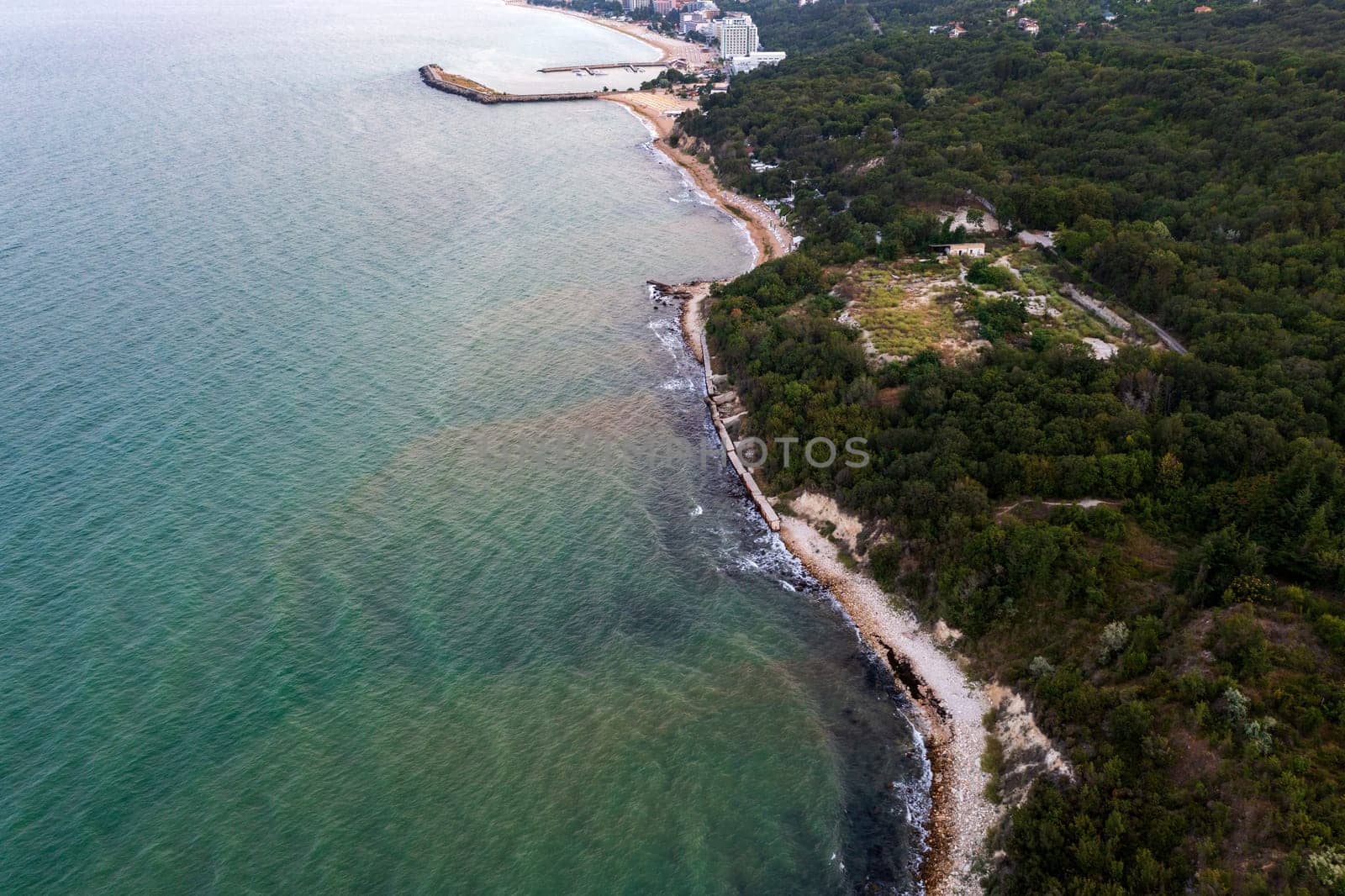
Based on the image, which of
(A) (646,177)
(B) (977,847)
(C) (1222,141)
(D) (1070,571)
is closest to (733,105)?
(A) (646,177)

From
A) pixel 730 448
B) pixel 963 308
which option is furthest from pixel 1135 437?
pixel 730 448

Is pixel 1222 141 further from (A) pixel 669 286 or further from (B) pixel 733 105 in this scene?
(B) pixel 733 105

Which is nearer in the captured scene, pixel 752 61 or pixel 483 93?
pixel 483 93

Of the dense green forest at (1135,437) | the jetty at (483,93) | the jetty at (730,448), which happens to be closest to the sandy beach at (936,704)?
the jetty at (730,448)

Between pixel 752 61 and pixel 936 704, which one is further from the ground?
pixel 752 61

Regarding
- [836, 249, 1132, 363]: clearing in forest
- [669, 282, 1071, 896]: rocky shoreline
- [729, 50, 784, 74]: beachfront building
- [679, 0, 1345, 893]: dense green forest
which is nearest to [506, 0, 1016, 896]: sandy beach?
[669, 282, 1071, 896]: rocky shoreline

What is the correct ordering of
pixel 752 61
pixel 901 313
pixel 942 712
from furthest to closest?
pixel 752 61 < pixel 901 313 < pixel 942 712

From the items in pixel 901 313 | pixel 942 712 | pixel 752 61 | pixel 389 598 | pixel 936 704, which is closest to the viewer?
pixel 942 712

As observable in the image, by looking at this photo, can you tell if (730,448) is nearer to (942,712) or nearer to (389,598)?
(942,712)
